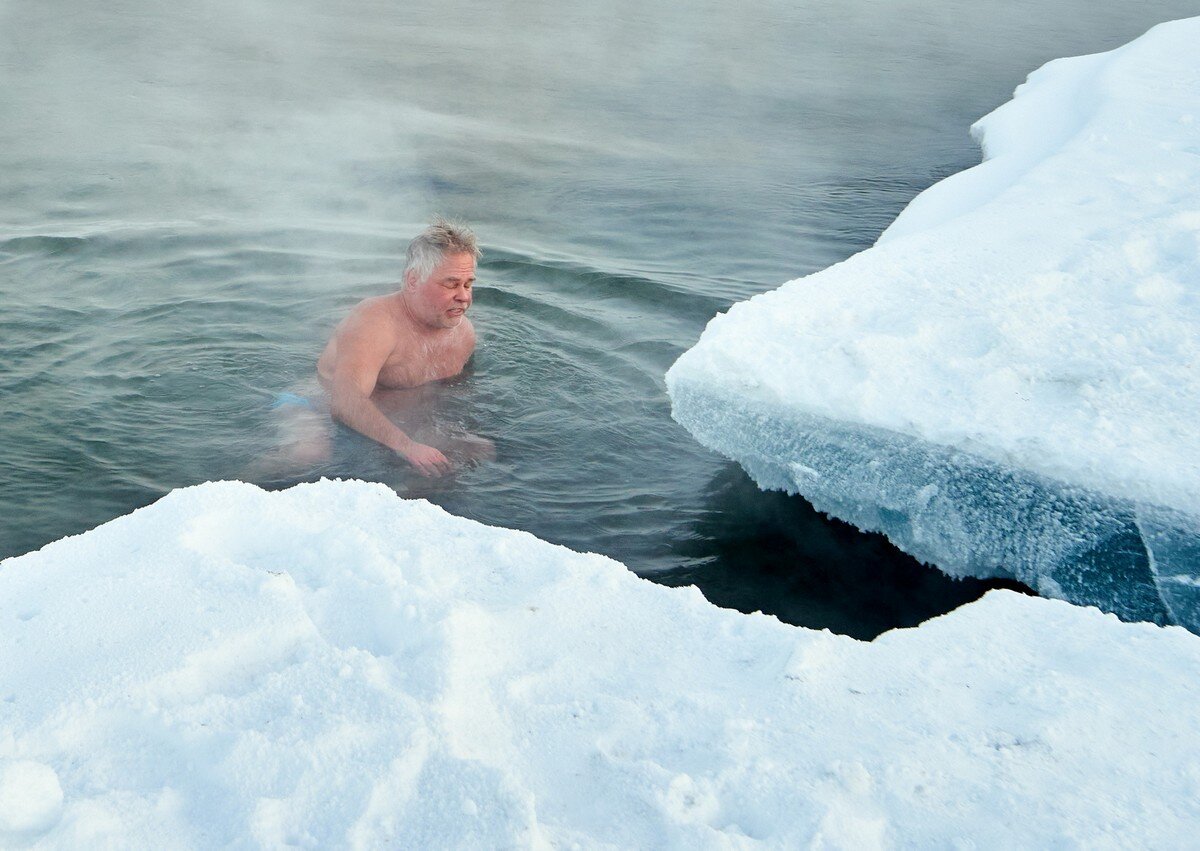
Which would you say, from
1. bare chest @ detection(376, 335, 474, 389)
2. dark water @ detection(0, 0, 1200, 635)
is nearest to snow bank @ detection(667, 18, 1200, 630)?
dark water @ detection(0, 0, 1200, 635)

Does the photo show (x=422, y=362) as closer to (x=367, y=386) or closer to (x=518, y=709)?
(x=367, y=386)

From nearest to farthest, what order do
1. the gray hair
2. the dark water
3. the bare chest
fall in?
the dark water, the gray hair, the bare chest

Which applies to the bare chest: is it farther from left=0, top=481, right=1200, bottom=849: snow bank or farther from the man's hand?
left=0, top=481, right=1200, bottom=849: snow bank

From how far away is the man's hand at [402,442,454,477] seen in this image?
424 cm

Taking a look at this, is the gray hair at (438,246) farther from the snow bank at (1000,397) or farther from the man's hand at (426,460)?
the snow bank at (1000,397)

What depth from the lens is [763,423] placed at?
351 centimetres

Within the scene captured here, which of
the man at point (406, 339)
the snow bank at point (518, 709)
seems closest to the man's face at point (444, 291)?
the man at point (406, 339)

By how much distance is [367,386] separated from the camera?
4512 millimetres

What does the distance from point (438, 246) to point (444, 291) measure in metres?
0.19

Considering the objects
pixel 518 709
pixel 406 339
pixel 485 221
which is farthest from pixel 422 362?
pixel 518 709

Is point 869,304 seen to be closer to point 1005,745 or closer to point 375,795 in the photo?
point 1005,745

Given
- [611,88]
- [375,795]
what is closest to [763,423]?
[375,795]

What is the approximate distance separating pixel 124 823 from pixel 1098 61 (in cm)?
959

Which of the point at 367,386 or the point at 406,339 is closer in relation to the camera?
the point at 367,386
